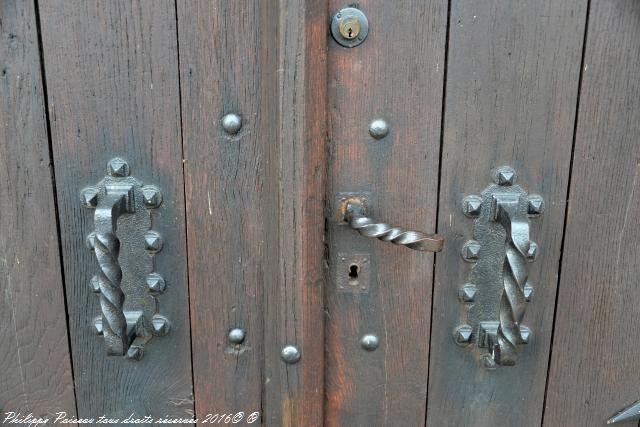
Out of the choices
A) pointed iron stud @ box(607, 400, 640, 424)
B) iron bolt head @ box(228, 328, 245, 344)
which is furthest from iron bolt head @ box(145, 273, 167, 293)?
pointed iron stud @ box(607, 400, 640, 424)

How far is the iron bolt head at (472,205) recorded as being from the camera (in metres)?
0.76

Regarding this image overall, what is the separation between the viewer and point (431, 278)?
0.80m

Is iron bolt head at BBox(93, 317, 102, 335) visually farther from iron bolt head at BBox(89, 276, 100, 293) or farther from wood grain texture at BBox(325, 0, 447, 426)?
wood grain texture at BBox(325, 0, 447, 426)

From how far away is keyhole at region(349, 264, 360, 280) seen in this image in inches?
31.2

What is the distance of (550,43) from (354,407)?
0.57 meters

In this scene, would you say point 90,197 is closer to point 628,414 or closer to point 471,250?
point 471,250

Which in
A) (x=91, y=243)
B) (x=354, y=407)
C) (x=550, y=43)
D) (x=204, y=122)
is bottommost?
(x=354, y=407)

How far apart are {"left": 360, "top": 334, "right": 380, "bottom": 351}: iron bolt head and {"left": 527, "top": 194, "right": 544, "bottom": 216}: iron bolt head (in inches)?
10.8

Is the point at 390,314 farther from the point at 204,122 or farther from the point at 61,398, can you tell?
the point at 61,398

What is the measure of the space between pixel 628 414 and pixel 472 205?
405mm

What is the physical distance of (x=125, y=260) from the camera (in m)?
0.78

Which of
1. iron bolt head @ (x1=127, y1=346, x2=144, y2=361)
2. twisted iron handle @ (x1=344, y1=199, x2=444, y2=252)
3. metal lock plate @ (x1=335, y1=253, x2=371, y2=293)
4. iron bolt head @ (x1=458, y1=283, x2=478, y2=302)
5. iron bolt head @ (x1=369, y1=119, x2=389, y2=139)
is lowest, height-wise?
iron bolt head @ (x1=127, y1=346, x2=144, y2=361)

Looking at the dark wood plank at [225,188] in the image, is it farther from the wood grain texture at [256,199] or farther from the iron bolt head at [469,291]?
the iron bolt head at [469,291]

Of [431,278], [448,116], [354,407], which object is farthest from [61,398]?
[448,116]
